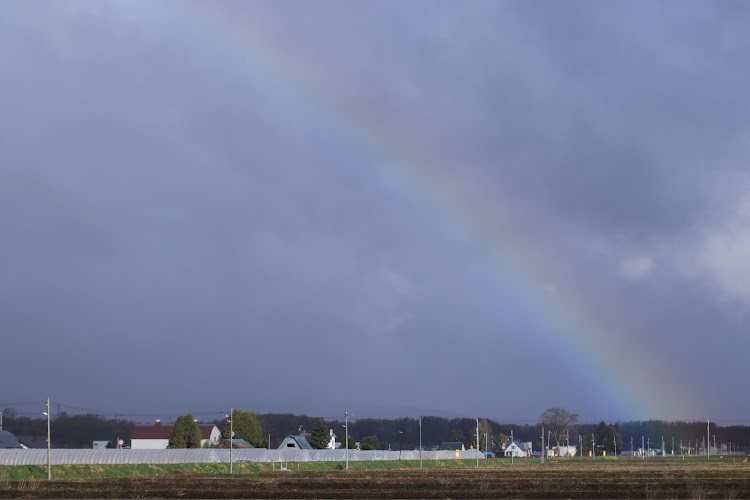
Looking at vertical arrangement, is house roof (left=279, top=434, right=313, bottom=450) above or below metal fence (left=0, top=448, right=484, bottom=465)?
below

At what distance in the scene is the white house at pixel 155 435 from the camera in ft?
492

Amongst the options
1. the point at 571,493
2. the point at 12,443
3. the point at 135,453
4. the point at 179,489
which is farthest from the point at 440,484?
the point at 12,443

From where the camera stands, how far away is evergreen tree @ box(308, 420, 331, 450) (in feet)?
474

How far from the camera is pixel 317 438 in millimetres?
145000

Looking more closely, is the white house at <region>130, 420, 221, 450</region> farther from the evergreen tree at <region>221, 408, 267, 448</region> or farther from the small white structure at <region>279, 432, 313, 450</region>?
the small white structure at <region>279, 432, 313, 450</region>

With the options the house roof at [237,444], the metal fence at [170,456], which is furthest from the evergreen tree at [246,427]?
the metal fence at [170,456]

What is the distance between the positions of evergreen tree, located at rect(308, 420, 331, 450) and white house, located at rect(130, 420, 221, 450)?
730 inches

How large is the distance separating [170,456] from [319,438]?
177ft

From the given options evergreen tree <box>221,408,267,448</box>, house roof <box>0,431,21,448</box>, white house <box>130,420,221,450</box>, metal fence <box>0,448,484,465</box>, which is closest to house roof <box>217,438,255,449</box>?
evergreen tree <box>221,408,267,448</box>

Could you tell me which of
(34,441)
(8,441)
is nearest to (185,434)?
(8,441)

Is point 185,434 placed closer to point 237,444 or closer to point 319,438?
point 237,444

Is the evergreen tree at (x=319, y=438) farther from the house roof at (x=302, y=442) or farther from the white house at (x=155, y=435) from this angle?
the white house at (x=155, y=435)

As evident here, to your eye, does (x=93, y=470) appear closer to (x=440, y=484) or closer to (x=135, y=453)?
(x=135, y=453)

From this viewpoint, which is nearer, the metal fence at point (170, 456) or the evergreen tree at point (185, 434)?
the metal fence at point (170, 456)
